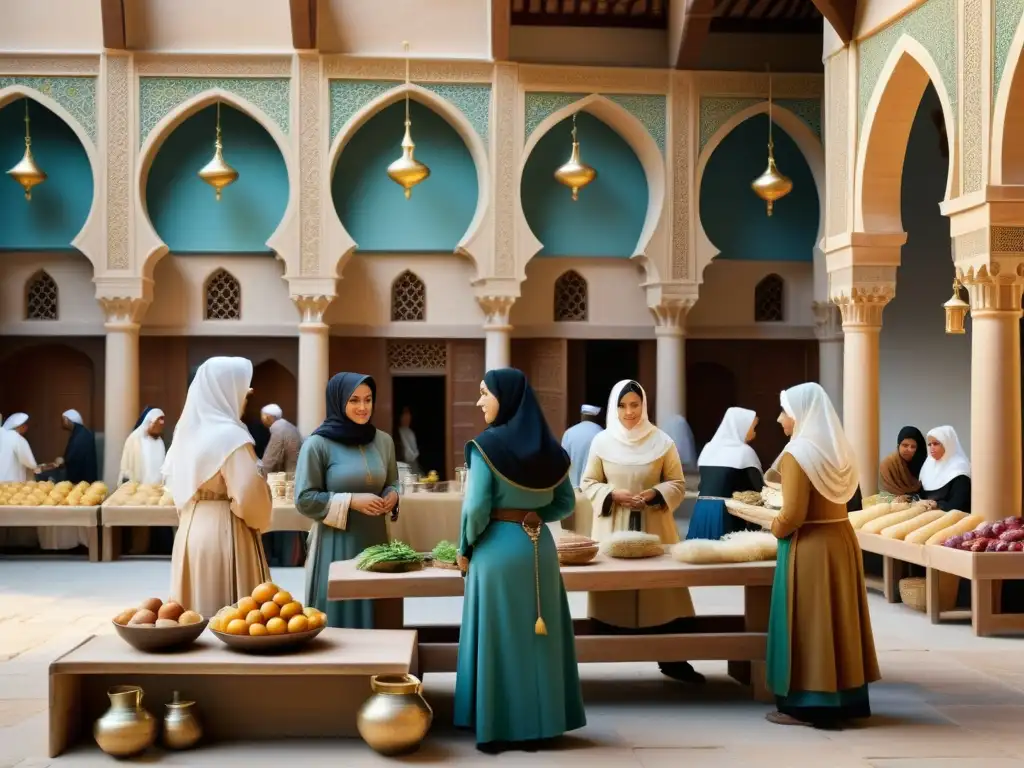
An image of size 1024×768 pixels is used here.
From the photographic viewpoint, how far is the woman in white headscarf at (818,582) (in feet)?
17.2

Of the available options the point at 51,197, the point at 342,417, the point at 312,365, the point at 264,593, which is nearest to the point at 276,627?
the point at 264,593

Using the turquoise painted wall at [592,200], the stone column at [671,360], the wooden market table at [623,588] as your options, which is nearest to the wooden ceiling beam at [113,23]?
the turquoise painted wall at [592,200]

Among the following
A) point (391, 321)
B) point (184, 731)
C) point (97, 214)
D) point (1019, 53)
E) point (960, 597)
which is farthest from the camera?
point (391, 321)

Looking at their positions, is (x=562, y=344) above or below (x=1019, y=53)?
below

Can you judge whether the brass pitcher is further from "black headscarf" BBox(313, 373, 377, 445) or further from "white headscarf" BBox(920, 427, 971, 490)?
A: "white headscarf" BBox(920, 427, 971, 490)

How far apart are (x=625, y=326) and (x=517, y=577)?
940 cm

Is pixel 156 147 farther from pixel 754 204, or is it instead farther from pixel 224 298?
pixel 754 204

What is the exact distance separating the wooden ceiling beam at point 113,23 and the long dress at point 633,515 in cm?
875

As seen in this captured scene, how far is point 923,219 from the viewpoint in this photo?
539 inches

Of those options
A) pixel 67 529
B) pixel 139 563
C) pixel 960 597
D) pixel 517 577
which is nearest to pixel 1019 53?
pixel 960 597

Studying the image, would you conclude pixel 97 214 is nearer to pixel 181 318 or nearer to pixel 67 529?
pixel 181 318

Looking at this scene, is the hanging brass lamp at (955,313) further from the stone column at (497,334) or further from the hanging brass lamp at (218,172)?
the hanging brass lamp at (218,172)

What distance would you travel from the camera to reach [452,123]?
13.6 m

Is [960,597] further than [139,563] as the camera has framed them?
No
